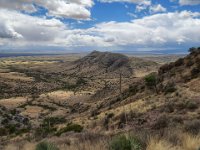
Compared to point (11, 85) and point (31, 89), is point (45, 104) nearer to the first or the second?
point (31, 89)

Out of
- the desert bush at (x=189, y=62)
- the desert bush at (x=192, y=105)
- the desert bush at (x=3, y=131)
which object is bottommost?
the desert bush at (x=3, y=131)

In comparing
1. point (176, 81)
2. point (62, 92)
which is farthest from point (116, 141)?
point (62, 92)

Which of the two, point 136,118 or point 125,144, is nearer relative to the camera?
point 125,144

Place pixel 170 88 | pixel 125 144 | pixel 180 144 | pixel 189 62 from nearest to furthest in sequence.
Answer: pixel 125 144 → pixel 180 144 → pixel 170 88 → pixel 189 62

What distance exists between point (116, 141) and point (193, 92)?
90.4ft

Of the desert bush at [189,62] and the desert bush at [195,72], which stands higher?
the desert bush at [189,62]

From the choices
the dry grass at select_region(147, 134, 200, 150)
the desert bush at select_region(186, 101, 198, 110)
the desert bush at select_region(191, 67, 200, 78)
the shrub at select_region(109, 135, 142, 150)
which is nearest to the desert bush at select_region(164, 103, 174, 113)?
the desert bush at select_region(186, 101, 198, 110)

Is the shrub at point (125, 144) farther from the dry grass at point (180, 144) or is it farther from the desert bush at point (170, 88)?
the desert bush at point (170, 88)

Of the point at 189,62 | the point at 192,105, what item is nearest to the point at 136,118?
the point at 192,105

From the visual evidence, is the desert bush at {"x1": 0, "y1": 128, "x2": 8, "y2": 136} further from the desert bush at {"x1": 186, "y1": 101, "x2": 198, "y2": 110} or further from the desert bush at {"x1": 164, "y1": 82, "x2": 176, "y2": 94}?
the desert bush at {"x1": 186, "y1": 101, "x2": 198, "y2": 110}

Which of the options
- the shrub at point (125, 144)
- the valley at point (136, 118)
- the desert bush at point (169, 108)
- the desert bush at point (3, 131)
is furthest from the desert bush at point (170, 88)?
the shrub at point (125, 144)

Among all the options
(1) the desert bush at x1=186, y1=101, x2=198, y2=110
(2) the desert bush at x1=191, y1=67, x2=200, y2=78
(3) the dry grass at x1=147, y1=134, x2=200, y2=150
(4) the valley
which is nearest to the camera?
(3) the dry grass at x1=147, y1=134, x2=200, y2=150

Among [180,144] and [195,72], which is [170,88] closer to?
[195,72]

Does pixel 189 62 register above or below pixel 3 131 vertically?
above
